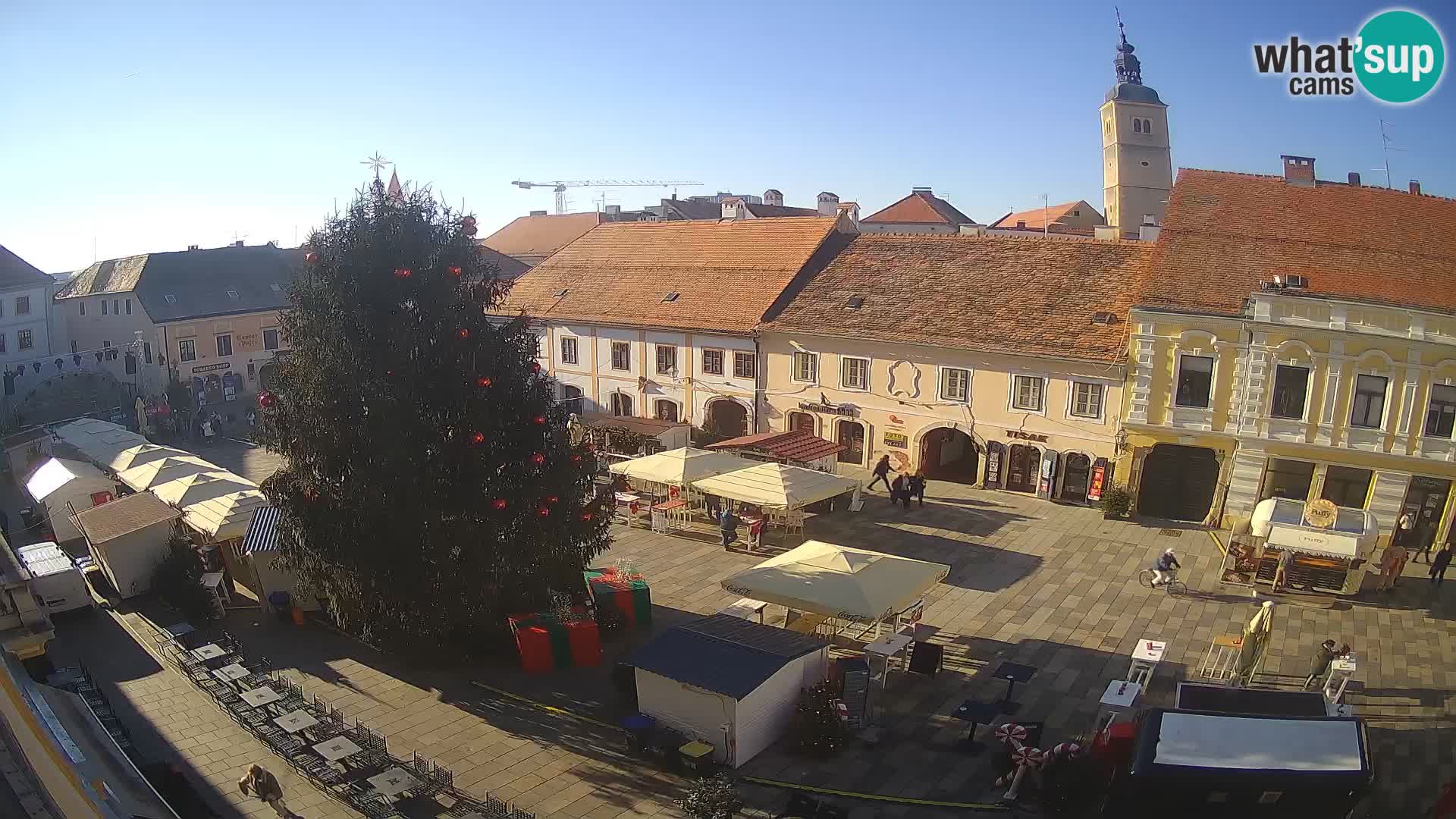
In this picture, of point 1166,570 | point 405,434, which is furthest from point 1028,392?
point 405,434

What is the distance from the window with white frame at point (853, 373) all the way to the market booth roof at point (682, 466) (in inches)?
262

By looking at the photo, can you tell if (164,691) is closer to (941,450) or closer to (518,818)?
(518,818)

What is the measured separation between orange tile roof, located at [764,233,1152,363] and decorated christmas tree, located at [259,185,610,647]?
53.7 ft

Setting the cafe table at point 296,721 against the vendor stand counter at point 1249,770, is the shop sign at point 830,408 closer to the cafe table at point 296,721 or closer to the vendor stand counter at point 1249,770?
the vendor stand counter at point 1249,770

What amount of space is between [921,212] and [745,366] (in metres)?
45.6

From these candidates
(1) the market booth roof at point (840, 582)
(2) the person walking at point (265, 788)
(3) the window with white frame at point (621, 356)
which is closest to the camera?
(2) the person walking at point (265, 788)

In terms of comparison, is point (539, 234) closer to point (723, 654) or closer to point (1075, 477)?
point (1075, 477)

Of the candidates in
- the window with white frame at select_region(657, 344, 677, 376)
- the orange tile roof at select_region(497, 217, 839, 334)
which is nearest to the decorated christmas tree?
the orange tile roof at select_region(497, 217, 839, 334)

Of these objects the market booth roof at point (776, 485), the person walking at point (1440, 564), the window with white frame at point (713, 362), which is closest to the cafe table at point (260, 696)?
the market booth roof at point (776, 485)

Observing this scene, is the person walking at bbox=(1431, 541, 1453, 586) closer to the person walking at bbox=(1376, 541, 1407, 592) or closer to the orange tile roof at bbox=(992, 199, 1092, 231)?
the person walking at bbox=(1376, 541, 1407, 592)

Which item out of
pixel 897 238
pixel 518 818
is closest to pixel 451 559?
pixel 518 818

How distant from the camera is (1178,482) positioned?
88.2 ft

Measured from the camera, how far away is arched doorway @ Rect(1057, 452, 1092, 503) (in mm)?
28359

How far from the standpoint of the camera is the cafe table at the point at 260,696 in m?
15.4
